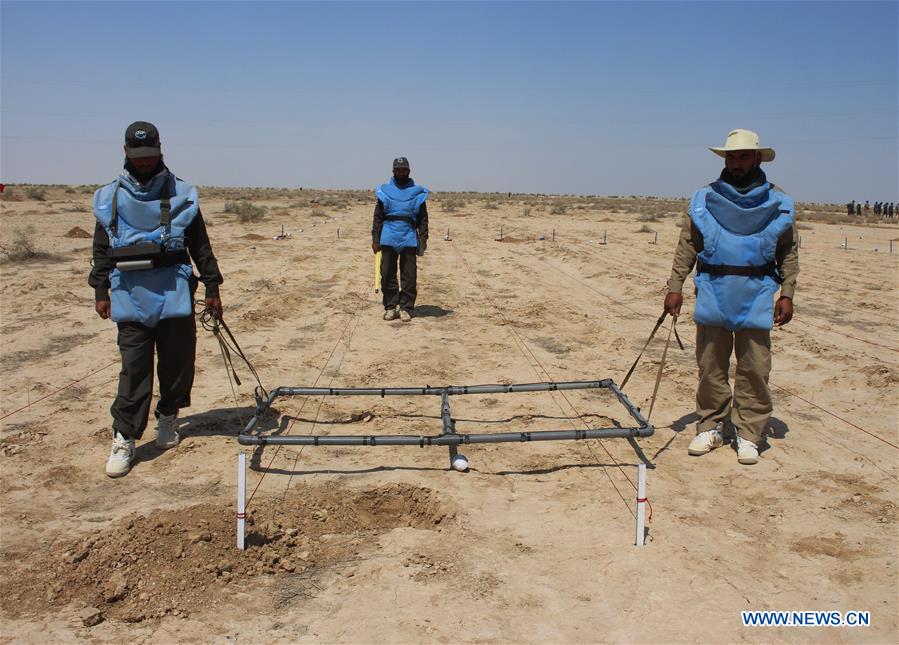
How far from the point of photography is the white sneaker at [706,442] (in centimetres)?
488

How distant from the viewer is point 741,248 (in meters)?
4.65

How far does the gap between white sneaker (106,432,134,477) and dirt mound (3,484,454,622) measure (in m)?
0.72

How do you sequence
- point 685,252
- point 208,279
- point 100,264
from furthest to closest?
point 685,252
point 208,279
point 100,264

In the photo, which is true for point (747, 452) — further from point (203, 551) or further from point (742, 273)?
point (203, 551)

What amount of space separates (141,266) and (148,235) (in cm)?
21

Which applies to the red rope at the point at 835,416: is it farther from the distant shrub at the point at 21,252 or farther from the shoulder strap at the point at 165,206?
the distant shrub at the point at 21,252

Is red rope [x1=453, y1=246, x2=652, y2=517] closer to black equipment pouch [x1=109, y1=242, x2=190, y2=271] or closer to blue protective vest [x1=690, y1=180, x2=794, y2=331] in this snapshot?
blue protective vest [x1=690, y1=180, x2=794, y2=331]

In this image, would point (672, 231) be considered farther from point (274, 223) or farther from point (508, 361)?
point (508, 361)

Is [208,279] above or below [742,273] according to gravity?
below

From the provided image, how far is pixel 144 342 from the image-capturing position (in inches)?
183

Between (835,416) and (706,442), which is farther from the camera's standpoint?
(835,416)

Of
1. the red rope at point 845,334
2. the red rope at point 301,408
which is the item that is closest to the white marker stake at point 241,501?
the red rope at point 301,408

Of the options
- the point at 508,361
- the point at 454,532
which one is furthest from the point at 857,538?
the point at 508,361

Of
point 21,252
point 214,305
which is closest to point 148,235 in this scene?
point 214,305
